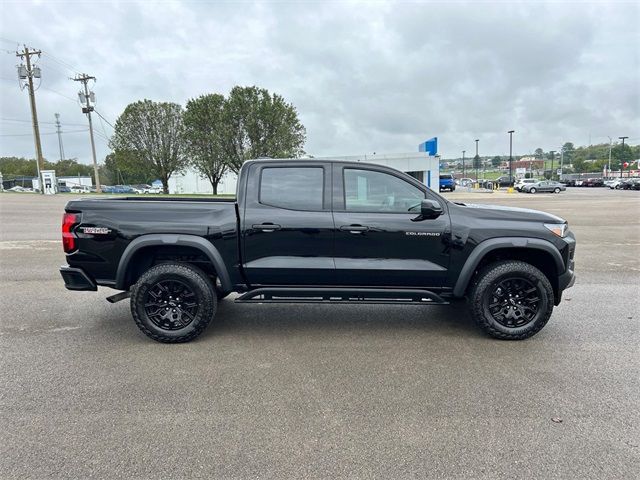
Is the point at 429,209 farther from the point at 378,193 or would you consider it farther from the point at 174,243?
the point at 174,243

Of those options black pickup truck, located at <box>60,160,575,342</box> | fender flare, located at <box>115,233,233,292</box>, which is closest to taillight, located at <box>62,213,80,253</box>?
black pickup truck, located at <box>60,160,575,342</box>

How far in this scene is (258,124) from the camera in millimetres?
36906

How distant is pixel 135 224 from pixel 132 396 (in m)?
1.78

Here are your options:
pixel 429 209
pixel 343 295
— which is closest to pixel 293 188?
pixel 343 295

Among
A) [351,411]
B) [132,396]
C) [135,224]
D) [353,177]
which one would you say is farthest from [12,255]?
[351,411]

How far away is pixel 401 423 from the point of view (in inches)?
117

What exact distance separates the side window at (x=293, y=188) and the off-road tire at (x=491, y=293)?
1.88 m

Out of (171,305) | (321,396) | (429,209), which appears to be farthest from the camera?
(171,305)

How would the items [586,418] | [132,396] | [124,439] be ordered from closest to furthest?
[124,439] < [586,418] < [132,396]

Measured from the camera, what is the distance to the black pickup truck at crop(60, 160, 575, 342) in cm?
436

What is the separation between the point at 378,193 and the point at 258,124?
34315 millimetres

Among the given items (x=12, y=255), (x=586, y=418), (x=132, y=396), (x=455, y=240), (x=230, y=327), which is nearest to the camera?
(x=586, y=418)

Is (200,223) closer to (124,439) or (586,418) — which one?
(124,439)

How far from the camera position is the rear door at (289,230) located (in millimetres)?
4371
